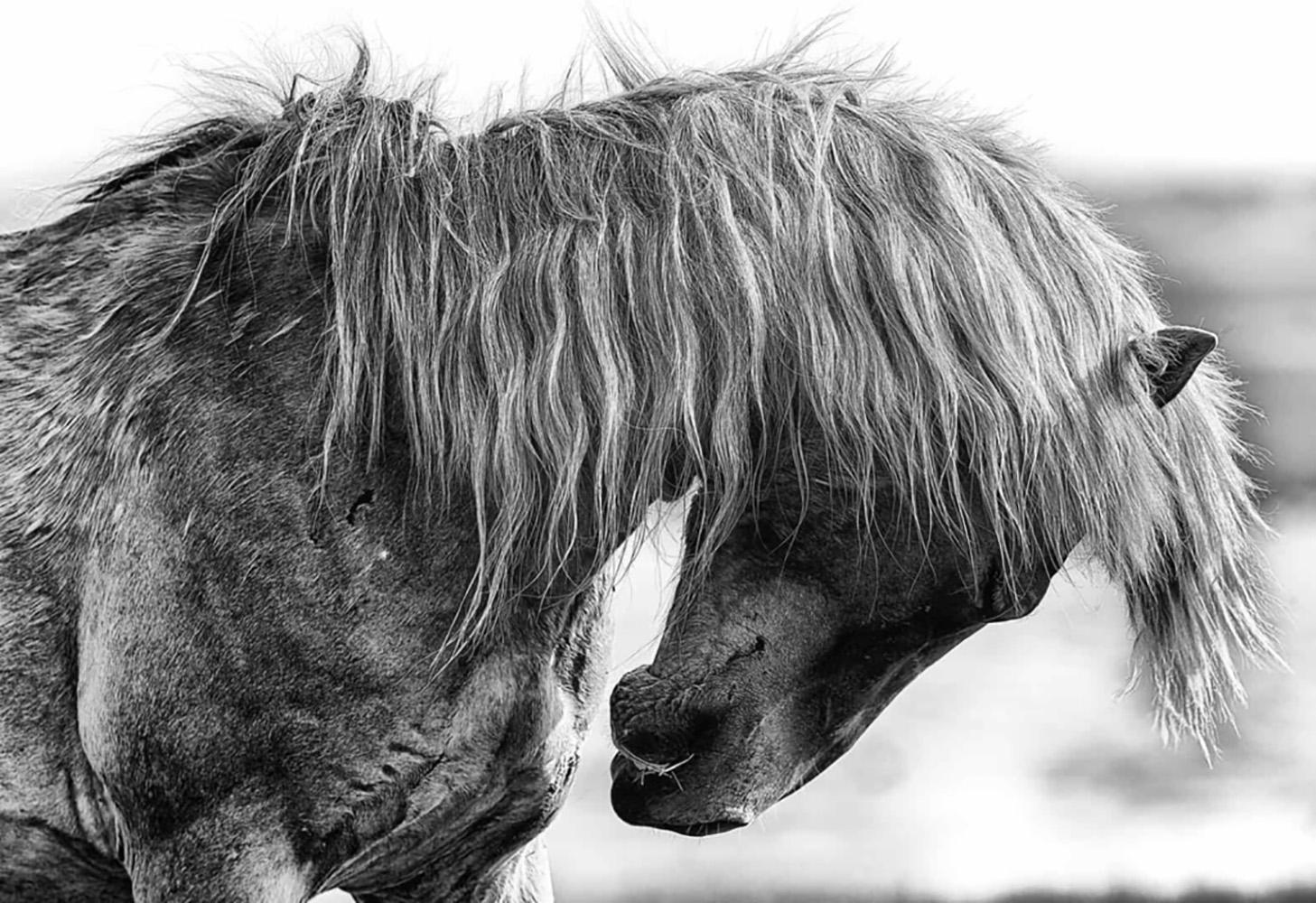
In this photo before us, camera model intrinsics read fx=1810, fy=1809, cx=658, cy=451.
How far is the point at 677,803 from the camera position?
4.47ft

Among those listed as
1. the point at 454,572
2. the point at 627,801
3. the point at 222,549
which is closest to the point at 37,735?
the point at 222,549

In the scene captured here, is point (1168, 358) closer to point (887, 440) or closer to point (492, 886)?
point (887, 440)

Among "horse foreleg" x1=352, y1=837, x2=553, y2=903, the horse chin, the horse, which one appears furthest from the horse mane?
"horse foreleg" x1=352, y1=837, x2=553, y2=903

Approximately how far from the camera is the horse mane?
1.25 metres

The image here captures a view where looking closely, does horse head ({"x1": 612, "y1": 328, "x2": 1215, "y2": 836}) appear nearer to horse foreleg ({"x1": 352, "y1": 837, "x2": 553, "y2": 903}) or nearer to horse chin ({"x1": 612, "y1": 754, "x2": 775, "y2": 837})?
horse chin ({"x1": 612, "y1": 754, "x2": 775, "y2": 837})

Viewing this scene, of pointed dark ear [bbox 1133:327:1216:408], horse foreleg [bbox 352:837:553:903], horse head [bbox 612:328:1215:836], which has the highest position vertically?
pointed dark ear [bbox 1133:327:1216:408]

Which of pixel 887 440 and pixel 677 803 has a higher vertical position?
pixel 887 440

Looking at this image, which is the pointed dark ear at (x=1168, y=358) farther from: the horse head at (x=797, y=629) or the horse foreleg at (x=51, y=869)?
the horse foreleg at (x=51, y=869)

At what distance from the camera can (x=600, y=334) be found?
127 centimetres

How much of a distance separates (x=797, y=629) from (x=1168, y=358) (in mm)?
326

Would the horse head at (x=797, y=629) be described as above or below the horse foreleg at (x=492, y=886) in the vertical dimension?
above

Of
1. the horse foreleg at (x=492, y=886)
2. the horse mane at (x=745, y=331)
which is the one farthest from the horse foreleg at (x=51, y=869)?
the horse mane at (x=745, y=331)

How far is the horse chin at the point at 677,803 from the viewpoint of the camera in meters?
1.35

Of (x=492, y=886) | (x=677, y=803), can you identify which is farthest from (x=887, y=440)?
(x=492, y=886)
